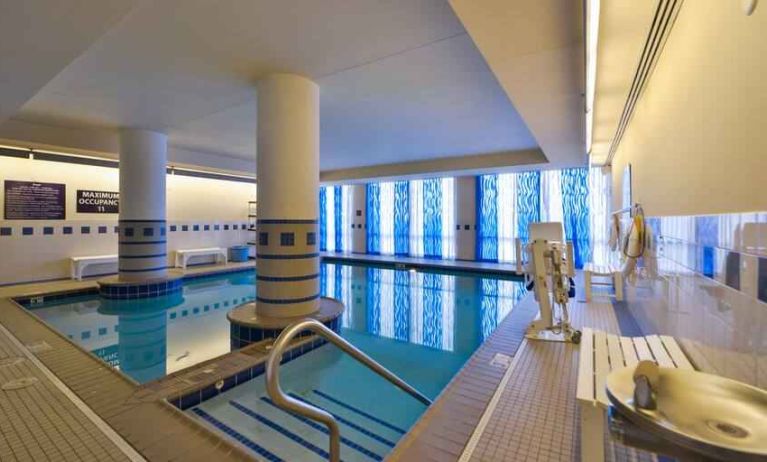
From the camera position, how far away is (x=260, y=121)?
3721 mm

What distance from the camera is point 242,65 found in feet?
11.2

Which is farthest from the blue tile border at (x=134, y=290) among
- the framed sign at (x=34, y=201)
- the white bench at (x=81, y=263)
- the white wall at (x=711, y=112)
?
the white wall at (x=711, y=112)

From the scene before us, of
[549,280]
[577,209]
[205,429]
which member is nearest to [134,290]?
[205,429]

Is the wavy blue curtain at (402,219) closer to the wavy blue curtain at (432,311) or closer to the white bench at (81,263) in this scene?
the wavy blue curtain at (432,311)

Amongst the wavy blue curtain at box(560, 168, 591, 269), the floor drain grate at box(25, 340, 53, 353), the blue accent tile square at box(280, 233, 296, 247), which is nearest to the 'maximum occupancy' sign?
the floor drain grate at box(25, 340, 53, 353)

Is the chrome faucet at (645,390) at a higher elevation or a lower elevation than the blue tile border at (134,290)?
higher

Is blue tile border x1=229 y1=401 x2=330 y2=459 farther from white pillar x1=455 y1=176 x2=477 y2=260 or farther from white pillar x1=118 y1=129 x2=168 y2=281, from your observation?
white pillar x1=455 y1=176 x2=477 y2=260

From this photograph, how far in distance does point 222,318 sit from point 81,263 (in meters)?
4.15

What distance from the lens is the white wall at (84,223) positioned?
20.5 ft

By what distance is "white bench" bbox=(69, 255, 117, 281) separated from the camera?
6645 mm

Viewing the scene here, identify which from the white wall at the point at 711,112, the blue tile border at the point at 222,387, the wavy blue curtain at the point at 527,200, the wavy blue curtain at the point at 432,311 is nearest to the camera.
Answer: the white wall at the point at 711,112

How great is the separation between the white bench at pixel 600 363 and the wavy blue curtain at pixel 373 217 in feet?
29.7

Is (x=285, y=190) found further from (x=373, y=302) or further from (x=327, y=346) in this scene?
(x=373, y=302)

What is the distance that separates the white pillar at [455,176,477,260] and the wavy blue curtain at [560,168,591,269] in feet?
7.29
